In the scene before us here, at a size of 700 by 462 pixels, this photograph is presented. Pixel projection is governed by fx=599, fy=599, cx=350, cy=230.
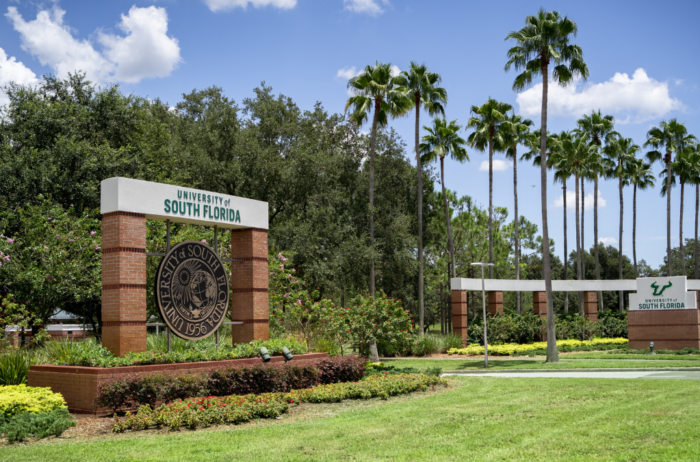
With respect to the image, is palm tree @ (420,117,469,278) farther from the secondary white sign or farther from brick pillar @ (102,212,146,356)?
brick pillar @ (102,212,146,356)

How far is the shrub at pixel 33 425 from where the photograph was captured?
950 centimetres

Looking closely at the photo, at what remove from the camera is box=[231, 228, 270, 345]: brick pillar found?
1698 centimetres

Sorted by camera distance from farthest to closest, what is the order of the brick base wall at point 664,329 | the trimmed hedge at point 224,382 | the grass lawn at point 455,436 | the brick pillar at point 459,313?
the brick pillar at point 459,313
the brick base wall at point 664,329
the trimmed hedge at point 224,382
the grass lawn at point 455,436

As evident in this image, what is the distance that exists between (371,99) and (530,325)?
51.5 feet

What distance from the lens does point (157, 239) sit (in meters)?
22.7

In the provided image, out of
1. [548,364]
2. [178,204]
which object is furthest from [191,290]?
[548,364]

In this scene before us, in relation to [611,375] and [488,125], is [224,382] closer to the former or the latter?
[611,375]

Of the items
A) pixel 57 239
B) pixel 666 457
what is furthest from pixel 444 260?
pixel 666 457

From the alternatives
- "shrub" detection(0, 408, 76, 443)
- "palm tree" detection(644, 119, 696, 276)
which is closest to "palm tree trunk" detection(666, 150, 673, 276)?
"palm tree" detection(644, 119, 696, 276)

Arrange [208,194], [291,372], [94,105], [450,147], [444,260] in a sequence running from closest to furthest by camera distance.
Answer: [291,372] → [208,194] → [94,105] → [450,147] → [444,260]

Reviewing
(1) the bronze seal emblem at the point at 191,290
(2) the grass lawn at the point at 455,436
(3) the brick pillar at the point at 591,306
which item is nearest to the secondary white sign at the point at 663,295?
(3) the brick pillar at the point at 591,306

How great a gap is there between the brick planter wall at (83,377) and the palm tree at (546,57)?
16.3 metres

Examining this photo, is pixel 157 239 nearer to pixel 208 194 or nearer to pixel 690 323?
pixel 208 194

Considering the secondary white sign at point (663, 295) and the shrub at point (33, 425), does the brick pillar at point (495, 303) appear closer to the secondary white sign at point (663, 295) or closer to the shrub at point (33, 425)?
the secondary white sign at point (663, 295)
